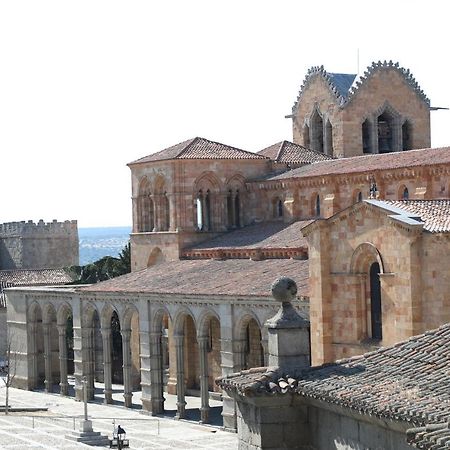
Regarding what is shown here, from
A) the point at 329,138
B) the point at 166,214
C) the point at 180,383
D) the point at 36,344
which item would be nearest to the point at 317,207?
the point at 166,214

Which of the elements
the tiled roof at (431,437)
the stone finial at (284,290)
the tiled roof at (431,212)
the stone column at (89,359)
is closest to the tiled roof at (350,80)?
the stone column at (89,359)

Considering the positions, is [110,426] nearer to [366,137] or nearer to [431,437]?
[366,137]

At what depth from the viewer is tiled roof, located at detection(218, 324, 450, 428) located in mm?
21469

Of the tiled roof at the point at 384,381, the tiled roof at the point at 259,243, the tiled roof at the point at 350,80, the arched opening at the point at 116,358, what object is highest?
the tiled roof at the point at 350,80

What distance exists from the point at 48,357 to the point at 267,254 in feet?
54.5

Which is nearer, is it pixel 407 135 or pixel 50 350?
pixel 50 350

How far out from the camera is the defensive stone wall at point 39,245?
127438 mm

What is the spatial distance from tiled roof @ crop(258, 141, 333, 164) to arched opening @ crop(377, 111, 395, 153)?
3.58 meters

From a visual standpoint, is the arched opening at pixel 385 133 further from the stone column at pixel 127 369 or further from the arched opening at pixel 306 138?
the stone column at pixel 127 369

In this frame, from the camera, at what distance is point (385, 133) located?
266 feet

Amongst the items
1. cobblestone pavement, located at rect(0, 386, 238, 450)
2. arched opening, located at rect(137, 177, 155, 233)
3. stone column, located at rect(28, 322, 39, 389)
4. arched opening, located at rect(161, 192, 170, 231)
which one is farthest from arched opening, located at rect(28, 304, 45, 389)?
arched opening, located at rect(161, 192, 170, 231)

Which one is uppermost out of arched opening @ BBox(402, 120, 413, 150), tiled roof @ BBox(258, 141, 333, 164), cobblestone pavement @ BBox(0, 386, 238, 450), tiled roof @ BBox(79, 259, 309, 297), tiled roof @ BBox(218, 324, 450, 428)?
arched opening @ BBox(402, 120, 413, 150)

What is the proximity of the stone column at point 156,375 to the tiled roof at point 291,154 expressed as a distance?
14963mm

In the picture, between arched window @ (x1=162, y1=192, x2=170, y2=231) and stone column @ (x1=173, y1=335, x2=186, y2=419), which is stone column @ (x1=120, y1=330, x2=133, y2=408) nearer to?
stone column @ (x1=173, y1=335, x2=186, y2=419)
